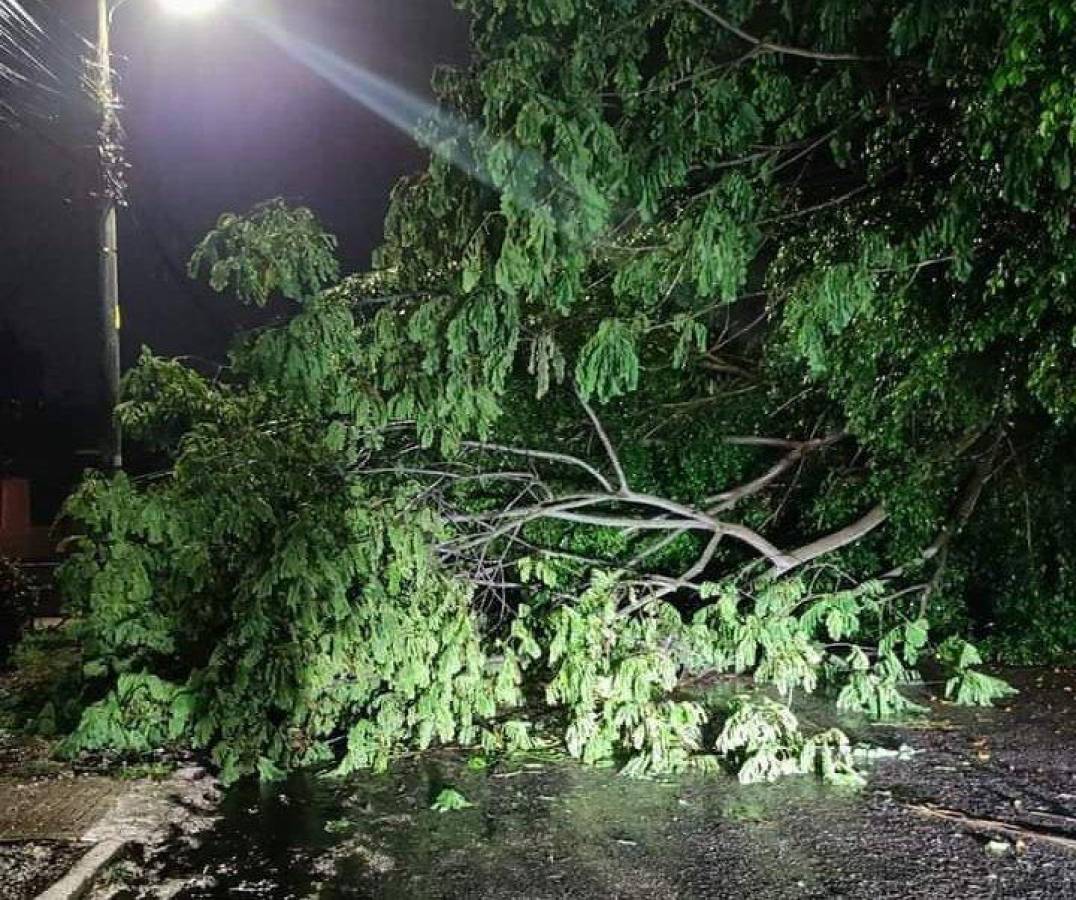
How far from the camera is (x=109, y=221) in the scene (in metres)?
9.11

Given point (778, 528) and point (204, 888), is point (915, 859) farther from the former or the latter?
point (778, 528)

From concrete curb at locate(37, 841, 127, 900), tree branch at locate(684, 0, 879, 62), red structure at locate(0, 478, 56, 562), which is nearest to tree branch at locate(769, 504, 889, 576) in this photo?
tree branch at locate(684, 0, 879, 62)

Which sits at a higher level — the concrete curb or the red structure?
the red structure

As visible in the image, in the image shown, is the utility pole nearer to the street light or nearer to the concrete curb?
the street light

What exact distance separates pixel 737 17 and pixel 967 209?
1.82 metres

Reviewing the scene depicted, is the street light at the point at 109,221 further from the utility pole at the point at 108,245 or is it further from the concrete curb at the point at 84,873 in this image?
the concrete curb at the point at 84,873

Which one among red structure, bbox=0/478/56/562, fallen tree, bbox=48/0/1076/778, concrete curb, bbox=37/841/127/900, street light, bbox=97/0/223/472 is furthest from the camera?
red structure, bbox=0/478/56/562

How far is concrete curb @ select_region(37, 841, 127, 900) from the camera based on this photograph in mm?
4418

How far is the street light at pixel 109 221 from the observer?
333 inches

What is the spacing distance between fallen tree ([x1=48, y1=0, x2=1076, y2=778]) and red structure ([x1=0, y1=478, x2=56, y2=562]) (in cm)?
945

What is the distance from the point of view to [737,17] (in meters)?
5.98

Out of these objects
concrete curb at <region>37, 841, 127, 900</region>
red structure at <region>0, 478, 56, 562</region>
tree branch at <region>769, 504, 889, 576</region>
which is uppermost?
red structure at <region>0, 478, 56, 562</region>

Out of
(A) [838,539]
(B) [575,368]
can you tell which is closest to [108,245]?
(B) [575,368]

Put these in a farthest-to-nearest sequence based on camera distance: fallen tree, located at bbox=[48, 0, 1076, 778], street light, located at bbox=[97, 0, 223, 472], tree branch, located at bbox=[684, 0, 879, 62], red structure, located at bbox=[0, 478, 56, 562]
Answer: red structure, located at bbox=[0, 478, 56, 562], street light, located at bbox=[97, 0, 223, 472], tree branch, located at bbox=[684, 0, 879, 62], fallen tree, located at bbox=[48, 0, 1076, 778]
